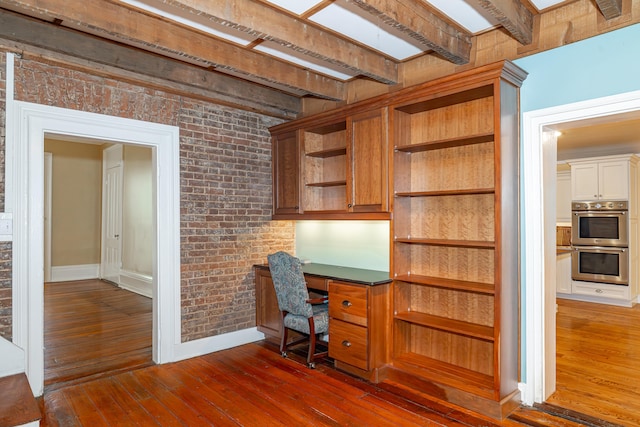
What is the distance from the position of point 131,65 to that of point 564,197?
284 inches

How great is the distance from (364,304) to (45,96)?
305 cm

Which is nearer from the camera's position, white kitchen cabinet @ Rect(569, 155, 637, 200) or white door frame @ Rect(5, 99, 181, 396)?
white door frame @ Rect(5, 99, 181, 396)

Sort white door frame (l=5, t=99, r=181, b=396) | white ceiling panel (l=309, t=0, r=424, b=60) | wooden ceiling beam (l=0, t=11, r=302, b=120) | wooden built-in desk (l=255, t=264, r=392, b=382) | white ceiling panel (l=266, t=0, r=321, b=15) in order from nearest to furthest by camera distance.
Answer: white ceiling panel (l=266, t=0, r=321, b=15), white ceiling panel (l=309, t=0, r=424, b=60), wooden ceiling beam (l=0, t=11, r=302, b=120), white door frame (l=5, t=99, r=181, b=396), wooden built-in desk (l=255, t=264, r=392, b=382)

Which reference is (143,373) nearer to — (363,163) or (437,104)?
(363,163)

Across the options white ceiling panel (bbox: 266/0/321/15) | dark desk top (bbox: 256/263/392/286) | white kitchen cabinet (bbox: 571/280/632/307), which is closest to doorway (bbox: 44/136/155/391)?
dark desk top (bbox: 256/263/392/286)

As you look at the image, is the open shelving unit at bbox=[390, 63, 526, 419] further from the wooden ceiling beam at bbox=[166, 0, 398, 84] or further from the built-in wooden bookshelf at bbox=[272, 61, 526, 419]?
the wooden ceiling beam at bbox=[166, 0, 398, 84]

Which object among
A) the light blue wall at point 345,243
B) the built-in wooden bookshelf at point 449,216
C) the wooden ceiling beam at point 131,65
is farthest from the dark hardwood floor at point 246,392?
the wooden ceiling beam at point 131,65

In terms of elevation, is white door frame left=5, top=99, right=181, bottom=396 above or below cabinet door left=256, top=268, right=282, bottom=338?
above

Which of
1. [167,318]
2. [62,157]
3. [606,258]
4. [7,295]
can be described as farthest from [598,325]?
[62,157]

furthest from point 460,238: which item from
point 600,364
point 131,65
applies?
point 131,65

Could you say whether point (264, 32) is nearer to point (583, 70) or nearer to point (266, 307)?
point (583, 70)

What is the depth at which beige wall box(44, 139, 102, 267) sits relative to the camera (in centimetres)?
790

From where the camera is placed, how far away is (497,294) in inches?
108

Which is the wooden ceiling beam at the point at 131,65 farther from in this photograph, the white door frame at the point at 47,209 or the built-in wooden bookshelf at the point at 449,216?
the white door frame at the point at 47,209
